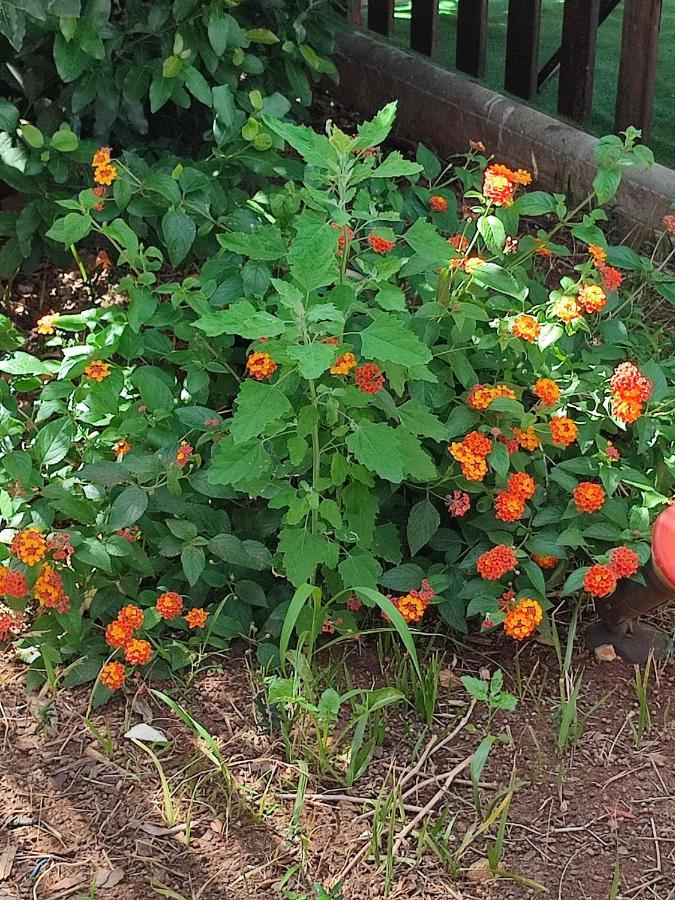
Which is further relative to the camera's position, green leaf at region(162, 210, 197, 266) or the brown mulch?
green leaf at region(162, 210, 197, 266)

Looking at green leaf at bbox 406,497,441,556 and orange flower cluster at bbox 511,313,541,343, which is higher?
orange flower cluster at bbox 511,313,541,343

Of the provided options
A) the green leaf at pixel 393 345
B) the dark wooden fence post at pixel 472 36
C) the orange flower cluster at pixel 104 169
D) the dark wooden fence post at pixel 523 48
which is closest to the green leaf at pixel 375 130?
the green leaf at pixel 393 345

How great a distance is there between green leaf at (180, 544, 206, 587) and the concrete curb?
73.1 inches

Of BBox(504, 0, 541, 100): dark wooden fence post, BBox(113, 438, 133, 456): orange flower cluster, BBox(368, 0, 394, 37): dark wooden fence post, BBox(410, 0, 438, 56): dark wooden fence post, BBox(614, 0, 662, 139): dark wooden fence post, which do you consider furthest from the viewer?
BBox(368, 0, 394, 37): dark wooden fence post

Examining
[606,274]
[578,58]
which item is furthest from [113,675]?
[578,58]

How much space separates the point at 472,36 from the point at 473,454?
257 centimetres

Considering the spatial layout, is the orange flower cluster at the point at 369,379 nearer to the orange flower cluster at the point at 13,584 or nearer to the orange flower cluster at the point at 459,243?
the orange flower cluster at the point at 459,243

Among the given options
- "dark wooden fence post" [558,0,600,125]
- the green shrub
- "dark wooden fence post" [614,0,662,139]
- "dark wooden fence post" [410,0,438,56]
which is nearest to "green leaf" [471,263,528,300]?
the green shrub

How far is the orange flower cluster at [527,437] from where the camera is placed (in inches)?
82.2

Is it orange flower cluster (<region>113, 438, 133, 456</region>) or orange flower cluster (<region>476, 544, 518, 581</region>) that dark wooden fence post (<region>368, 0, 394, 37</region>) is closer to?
orange flower cluster (<region>113, 438, 133, 456</region>)

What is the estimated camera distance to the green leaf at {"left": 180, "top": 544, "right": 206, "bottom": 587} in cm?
201

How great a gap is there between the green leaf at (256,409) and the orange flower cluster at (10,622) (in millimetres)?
654

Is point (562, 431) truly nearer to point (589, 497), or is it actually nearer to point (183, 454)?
point (589, 497)

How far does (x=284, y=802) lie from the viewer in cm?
189
